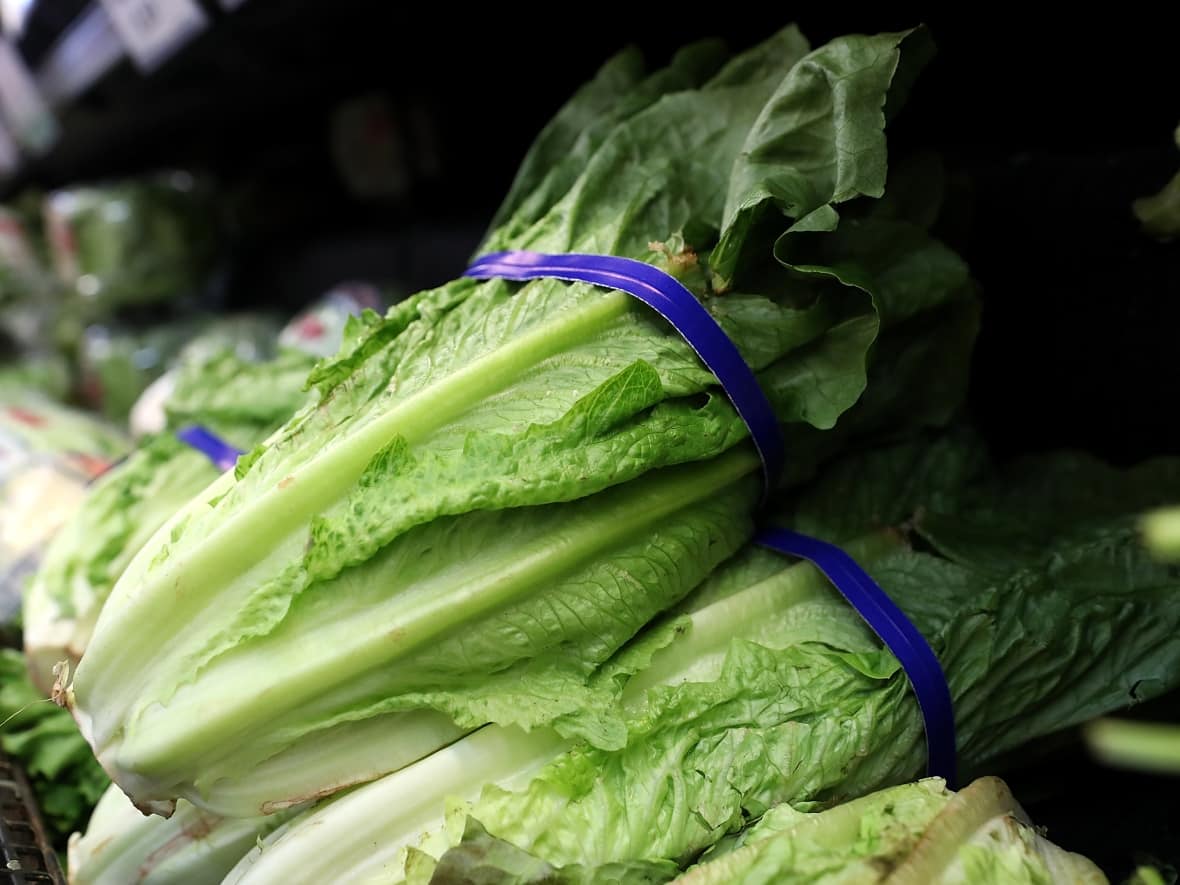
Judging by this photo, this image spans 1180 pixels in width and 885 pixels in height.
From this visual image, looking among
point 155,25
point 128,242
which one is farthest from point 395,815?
point 128,242

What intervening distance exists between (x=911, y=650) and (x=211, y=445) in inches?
42.4

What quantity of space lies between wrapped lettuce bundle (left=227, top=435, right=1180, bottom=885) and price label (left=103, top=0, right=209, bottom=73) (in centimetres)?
129

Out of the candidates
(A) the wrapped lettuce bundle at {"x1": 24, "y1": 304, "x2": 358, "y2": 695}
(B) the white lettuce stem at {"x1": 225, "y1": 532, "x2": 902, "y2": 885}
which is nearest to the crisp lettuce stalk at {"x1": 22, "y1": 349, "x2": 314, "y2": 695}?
(A) the wrapped lettuce bundle at {"x1": 24, "y1": 304, "x2": 358, "y2": 695}

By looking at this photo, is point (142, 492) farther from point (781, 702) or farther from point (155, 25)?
point (781, 702)

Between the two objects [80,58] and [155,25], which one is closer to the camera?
[155,25]

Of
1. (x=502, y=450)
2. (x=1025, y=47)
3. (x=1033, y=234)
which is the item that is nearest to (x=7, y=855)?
(x=502, y=450)

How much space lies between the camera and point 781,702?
0.87 meters

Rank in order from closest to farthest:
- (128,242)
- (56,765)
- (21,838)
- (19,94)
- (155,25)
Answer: (21,838) < (56,765) < (155,25) < (19,94) < (128,242)

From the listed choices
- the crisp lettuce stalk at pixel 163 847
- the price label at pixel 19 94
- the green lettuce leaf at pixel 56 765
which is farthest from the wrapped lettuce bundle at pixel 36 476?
the price label at pixel 19 94

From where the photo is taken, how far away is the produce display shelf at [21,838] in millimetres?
962

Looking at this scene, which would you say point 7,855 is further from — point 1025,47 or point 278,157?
point 278,157

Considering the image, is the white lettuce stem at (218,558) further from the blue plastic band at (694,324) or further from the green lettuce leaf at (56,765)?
the green lettuce leaf at (56,765)

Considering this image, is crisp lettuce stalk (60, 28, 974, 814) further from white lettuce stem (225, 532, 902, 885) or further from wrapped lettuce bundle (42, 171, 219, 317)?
wrapped lettuce bundle (42, 171, 219, 317)

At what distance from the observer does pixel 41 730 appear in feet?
4.12
